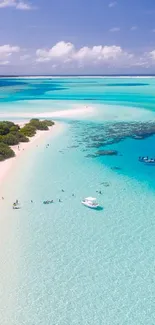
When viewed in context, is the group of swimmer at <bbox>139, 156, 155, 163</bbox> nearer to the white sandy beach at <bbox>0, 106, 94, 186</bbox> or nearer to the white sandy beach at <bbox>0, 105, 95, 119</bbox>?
the white sandy beach at <bbox>0, 106, 94, 186</bbox>

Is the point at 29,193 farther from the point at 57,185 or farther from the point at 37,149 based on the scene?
the point at 37,149

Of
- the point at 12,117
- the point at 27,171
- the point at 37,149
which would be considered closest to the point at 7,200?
the point at 27,171

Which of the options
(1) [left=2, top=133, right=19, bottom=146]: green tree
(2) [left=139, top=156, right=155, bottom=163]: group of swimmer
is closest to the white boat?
(2) [left=139, top=156, right=155, bottom=163]: group of swimmer

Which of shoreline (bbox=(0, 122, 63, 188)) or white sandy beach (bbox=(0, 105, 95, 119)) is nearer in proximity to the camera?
shoreline (bbox=(0, 122, 63, 188))

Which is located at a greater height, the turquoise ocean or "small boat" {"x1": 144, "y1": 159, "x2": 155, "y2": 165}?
"small boat" {"x1": 144, "y1": 159, "x2": 155, "y2": 165}

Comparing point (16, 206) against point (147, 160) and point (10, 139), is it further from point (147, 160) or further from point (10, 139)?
point (10, 139)

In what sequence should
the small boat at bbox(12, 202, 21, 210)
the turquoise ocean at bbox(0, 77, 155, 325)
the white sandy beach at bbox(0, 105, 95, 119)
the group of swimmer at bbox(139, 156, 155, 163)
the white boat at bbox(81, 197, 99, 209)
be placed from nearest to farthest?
the turquoise ocean at bbox(0, 77, 155, 325), the white boat at bbox(81, 197, 99, 209), the small boat at bbox(12, 202, 21, 210), the group of swimmer at bbox(139, 156, 155, 163), the white sandy beach at bbox(0, 105, 95, 119)

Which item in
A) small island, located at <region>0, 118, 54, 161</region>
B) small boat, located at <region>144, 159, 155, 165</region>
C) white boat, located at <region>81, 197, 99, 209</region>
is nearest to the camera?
white boat, located at <region>81, 197, 99, 209</region>
